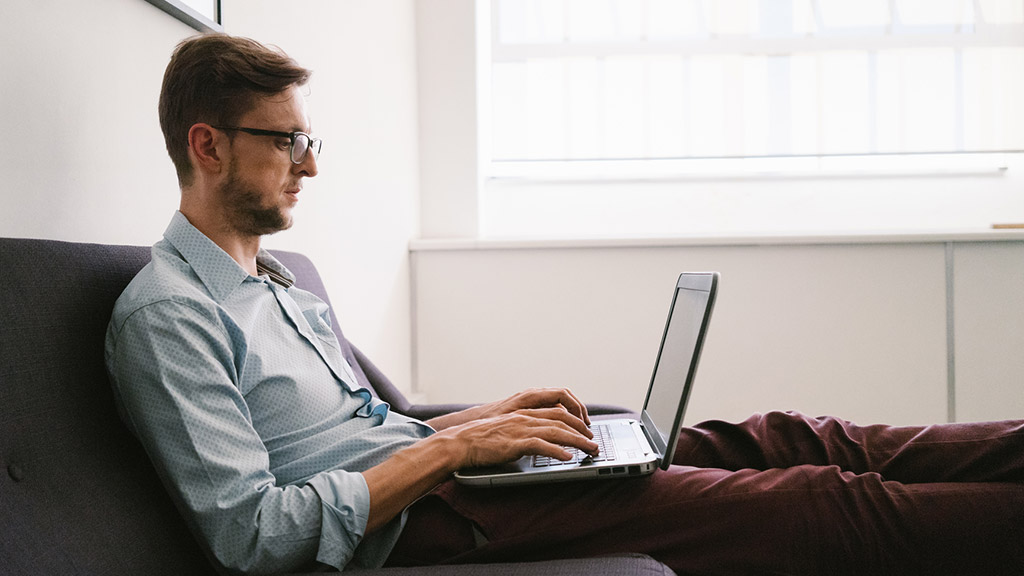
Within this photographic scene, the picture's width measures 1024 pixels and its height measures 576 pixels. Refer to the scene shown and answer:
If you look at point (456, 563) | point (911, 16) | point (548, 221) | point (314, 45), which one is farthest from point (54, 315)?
point (911, 16)

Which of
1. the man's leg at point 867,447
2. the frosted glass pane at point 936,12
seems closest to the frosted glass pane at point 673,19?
the frosted glass pane at point 936,12

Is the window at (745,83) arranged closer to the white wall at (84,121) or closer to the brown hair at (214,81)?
the white wall at (84,121)

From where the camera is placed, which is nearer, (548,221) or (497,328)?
(497,328)

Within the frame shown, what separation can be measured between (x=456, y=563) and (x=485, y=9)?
2.93 metres

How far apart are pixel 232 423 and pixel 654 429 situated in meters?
0.68

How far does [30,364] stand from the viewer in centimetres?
88

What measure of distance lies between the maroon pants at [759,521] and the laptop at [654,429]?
36 millimetres

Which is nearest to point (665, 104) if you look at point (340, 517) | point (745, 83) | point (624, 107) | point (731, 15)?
point (624, 107)

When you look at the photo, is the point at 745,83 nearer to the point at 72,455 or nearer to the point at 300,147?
the point at 300,147

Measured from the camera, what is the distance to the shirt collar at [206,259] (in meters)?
1.16

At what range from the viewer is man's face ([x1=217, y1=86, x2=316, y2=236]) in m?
1.24

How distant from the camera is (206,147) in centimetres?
123

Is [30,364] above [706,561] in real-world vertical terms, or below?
above

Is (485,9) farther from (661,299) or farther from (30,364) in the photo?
(30,364)
